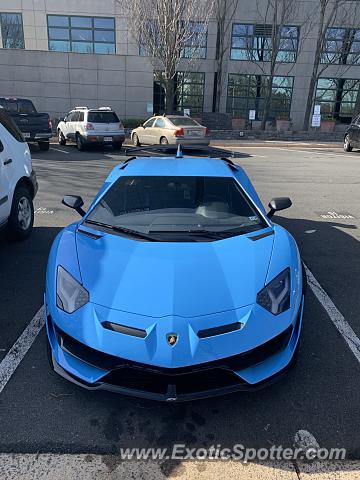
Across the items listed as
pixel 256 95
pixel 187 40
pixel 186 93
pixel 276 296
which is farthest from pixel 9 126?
pixel 256 95

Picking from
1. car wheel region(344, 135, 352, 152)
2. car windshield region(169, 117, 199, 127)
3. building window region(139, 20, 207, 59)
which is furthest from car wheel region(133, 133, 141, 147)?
car wheel region(344, 135, 352, 152)

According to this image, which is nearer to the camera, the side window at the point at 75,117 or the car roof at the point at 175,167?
the car roof at the point at 175,167

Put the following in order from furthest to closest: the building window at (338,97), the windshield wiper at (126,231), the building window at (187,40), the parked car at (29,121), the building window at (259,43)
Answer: the building window at (338,97) < the building window at (259,43) < the building window at (187,40) < the parked car at (29,121) < the windshield wiper at (126,231)

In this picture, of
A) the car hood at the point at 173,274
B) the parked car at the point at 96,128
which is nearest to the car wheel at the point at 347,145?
the parked car at the point at 96,128

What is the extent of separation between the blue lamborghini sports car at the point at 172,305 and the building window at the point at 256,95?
28279mm

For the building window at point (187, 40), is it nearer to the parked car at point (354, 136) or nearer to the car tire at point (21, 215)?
the parked car at point (354, 136)

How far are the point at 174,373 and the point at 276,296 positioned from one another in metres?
0.87

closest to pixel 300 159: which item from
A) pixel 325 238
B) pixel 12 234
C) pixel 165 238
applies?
pixel 325 238

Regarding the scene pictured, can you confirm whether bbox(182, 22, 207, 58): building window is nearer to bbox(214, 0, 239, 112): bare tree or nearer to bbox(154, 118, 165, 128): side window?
bbox(214, 0, 239, 112): bare tree

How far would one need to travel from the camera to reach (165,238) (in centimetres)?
321

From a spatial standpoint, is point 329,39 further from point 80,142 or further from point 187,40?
point 80,142

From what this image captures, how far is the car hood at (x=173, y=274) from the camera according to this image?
2.51 metres

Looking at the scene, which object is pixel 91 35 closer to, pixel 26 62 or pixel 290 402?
pixel 26 62

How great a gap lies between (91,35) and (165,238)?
29211 mm
